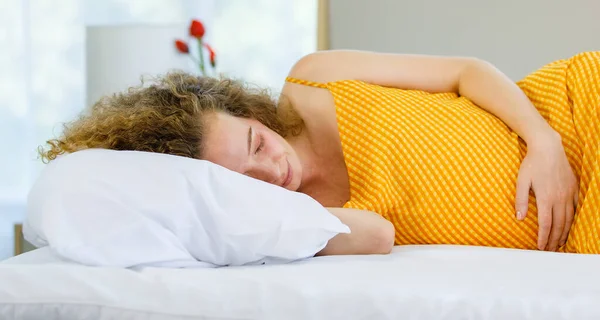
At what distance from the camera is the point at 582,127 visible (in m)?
1.33

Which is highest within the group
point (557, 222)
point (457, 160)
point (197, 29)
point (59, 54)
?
point (197, 29)

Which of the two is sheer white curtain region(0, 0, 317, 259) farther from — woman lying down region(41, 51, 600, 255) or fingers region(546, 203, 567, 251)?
fingers region(546, 203, 567, 251)

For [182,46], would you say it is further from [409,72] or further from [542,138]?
[542,138]

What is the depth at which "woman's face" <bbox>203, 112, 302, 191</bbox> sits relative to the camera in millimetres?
1278

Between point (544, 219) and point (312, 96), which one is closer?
point (544, 219)

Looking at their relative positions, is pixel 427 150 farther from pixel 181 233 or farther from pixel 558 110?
pixel 181 233

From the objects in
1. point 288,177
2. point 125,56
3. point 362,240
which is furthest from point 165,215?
point 125,56

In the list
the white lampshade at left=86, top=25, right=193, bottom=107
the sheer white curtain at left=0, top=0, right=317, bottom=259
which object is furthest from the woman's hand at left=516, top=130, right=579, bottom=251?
the white lampshade at left=86, top=25, right=193, bottom=107

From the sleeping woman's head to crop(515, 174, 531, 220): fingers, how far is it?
41 centimetres

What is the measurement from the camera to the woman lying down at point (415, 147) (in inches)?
49.9

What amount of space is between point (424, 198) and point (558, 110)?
13.3 inches

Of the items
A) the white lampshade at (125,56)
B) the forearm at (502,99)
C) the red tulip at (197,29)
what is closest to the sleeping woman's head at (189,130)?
the forearm at (502,99)

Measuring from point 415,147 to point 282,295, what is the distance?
62cm

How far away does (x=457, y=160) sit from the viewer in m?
1.31
